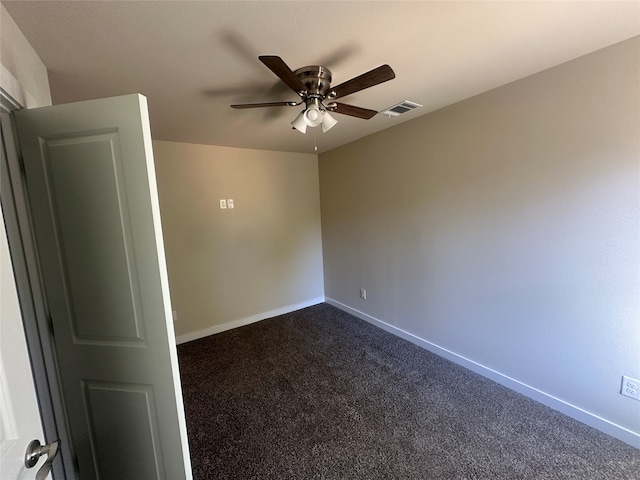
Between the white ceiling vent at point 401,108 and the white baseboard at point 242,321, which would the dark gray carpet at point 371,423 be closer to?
the white baseboard at point 242,321

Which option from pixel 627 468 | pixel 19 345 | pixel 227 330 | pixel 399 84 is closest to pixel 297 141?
pixel 399 84

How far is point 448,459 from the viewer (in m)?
1.66

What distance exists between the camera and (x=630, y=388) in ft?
5.53

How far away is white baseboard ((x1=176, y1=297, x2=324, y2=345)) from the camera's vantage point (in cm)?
331

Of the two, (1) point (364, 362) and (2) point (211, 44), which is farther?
(1) point (364, 362)

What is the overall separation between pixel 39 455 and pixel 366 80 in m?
1.89

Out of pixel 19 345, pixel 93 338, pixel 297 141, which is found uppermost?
pixel 297 141

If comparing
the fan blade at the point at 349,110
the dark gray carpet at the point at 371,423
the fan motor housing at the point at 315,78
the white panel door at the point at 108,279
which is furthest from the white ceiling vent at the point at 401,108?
the dark gray carpet at the point at 371,423

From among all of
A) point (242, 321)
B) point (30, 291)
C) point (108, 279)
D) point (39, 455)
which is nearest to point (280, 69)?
point (108, 279)

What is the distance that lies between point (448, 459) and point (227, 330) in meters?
2.75

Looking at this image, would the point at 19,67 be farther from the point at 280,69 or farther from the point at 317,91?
the point at 317,91

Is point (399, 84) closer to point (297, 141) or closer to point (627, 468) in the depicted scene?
point (297, 141)

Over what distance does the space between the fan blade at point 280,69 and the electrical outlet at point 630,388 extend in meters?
2.65

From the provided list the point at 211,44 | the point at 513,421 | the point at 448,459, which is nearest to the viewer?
the point at 211,44
